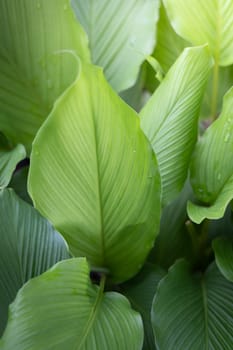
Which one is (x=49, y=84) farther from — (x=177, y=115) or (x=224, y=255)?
(x=224, y=255)

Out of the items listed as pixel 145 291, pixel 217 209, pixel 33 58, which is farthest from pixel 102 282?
pixel 33 58

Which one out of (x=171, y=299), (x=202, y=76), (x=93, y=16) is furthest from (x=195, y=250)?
(x=93, y=16)

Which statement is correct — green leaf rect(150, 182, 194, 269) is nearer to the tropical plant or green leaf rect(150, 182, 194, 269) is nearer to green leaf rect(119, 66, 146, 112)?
the tropical plant

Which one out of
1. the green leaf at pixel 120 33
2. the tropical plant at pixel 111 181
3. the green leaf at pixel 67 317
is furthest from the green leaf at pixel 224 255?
the green leaf at pixel 120 33

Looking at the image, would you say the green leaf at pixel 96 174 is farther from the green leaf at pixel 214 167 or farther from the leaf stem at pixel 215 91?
the leaf stem at pixel 215 91

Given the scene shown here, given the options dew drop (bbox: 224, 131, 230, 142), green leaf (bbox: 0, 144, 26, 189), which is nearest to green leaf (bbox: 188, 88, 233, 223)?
dew drop (bbox: 224, 131, 230, 142)

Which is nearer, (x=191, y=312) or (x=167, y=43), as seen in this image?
(x=191, y=312)

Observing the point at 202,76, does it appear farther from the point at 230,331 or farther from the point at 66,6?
the point at 230,331
